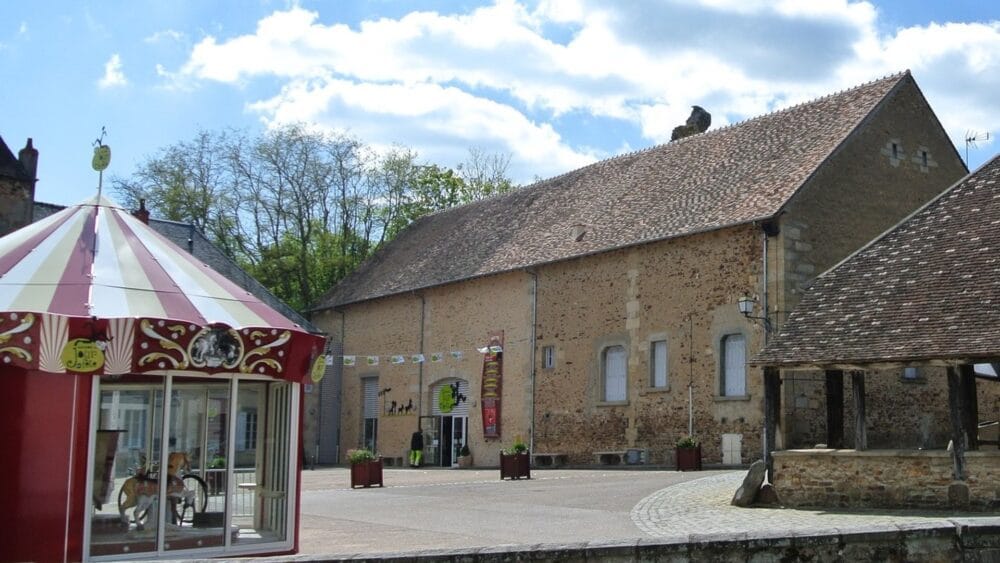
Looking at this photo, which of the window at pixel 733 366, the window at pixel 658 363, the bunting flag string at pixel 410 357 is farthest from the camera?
the bunting flag string at pixel 410 357

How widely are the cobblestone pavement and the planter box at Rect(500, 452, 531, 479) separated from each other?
17.1ft

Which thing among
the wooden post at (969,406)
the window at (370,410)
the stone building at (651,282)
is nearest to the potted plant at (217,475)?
the wooden post at (969,406)

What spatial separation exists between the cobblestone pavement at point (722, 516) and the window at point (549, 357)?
10.8 meters

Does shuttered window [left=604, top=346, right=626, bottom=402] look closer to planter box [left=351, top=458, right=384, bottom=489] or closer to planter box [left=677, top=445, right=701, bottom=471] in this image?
planter box [left=677, top=445, right=701, bottom=471]

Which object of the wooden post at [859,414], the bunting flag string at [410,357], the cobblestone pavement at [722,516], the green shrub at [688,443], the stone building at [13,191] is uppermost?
the stone building at [13,191]

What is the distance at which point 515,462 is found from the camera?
2139 cm

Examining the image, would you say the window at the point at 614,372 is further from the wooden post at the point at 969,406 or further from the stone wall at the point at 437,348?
the wooden post at the point at 969,406

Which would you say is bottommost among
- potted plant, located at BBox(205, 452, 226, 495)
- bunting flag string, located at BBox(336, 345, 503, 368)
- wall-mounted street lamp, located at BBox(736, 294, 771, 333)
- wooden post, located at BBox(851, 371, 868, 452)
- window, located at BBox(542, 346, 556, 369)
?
potted plant, located at BBox(205, 452, 226, 495)

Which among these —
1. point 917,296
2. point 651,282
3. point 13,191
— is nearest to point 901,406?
point 651,282

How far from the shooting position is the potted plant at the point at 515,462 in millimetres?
21328

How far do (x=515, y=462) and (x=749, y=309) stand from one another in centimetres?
539

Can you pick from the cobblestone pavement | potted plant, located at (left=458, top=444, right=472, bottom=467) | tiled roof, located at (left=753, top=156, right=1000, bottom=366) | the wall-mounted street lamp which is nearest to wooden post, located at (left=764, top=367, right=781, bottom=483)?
tiled roof, located at (left=753, top=156, right=1000, bottom=366)

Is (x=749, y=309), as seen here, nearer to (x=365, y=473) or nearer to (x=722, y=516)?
(x=365, y=473)

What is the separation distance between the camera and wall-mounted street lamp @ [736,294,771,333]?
819 inches
